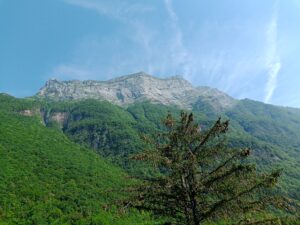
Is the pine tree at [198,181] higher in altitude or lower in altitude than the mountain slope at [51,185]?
higher

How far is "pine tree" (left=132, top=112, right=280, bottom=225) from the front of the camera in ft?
45.8

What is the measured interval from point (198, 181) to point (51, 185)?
14942 cm

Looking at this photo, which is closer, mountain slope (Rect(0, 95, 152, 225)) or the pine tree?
the pine tree

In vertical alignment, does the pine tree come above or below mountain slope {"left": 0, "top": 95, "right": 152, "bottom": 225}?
above

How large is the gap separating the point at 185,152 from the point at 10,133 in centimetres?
19726

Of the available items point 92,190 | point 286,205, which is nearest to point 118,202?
point 286,205

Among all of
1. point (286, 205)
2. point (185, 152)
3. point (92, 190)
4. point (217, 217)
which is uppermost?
point (185, 152)

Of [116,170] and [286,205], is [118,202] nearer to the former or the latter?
[286,205]

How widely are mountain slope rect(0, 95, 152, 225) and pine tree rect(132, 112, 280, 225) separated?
3236 inches

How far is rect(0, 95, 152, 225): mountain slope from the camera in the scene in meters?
123

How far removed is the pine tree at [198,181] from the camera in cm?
1396

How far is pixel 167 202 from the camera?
49.3ft

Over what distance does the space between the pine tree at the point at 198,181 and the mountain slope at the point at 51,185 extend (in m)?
82.2

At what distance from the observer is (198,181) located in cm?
1488
